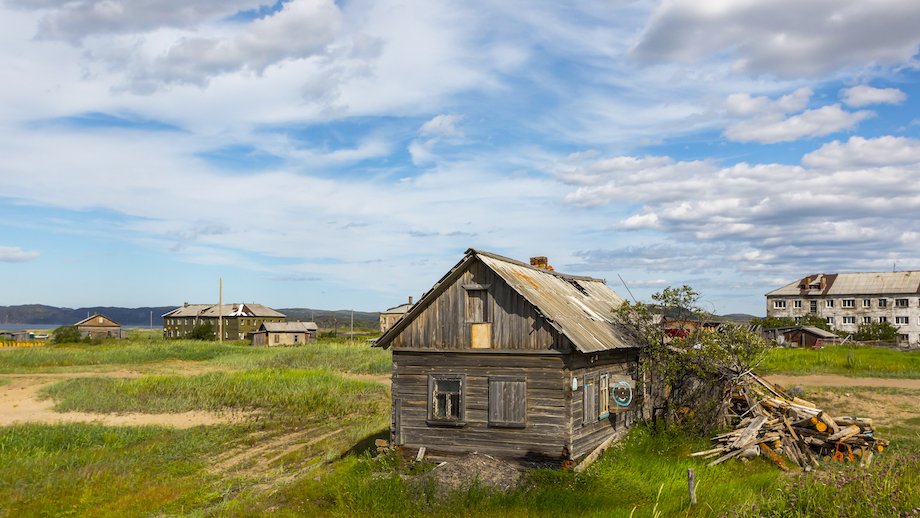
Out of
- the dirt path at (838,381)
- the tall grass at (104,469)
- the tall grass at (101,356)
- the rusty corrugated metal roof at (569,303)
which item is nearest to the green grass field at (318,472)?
the tall grass at (104,469)

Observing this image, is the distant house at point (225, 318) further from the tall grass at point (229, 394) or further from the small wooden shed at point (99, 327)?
the tall grass at point (229, 394)

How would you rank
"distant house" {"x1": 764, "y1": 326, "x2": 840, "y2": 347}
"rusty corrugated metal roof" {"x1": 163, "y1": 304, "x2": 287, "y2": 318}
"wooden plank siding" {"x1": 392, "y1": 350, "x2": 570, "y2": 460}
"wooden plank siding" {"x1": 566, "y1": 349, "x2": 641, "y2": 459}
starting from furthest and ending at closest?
"rusty corrugated metal roof" {"x1": 163, "y1": 304, "x2": 287, "y2": 318}
"distant house" {"x1": 764, "y1": 326, "x2": 840, "y2": 347}
"wooden plank siding" {"x1": 566, "y1": 349, "x2": 641, "y2": 459}
"wooden plank siding" {"x1": 392, "y1": 350, "x2": 570, "y2": 460}

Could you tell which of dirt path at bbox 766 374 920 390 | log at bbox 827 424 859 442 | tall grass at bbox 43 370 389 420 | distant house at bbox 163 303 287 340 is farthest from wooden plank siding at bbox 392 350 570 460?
distant house at bbox 163 303 287 340

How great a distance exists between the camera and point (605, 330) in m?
21.7

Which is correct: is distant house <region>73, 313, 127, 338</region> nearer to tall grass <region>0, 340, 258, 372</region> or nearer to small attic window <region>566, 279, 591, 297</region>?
tall grass <region>0, 340, 258, 372</region>

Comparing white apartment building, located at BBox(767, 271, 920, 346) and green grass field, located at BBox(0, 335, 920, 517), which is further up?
white apartment building, located at BBox(767, 271, 920, 346)

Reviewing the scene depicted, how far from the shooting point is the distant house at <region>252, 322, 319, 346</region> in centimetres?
8981

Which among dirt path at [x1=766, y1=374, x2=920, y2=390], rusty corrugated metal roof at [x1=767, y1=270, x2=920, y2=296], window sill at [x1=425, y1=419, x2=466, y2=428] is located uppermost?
rusty corrugated metal roof at [x1=767, y1=270, x2=920, y2=296]

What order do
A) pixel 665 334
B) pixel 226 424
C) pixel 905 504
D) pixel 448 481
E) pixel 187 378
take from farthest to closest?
pixel 187 378, pixel 226 424, pixel 665 334, pixel 448 481, pixel 905 504

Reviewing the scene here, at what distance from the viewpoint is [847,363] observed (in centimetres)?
4541

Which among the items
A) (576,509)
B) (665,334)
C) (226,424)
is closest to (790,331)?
(665,334)

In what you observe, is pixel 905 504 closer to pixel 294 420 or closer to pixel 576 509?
pixel 576 509

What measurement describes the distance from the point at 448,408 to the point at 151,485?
8.70 meters

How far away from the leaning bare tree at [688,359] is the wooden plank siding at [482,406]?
5982 mm
